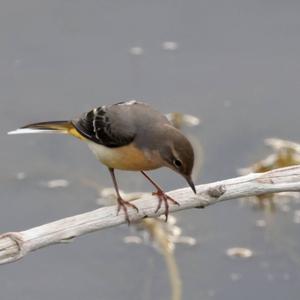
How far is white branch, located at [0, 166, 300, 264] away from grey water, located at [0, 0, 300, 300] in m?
1.74

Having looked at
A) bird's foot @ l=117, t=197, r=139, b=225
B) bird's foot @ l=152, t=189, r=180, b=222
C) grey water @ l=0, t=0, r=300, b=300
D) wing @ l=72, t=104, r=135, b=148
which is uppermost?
wing @ l=72, t=104, r=135, b=148

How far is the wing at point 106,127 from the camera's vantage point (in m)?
6.90

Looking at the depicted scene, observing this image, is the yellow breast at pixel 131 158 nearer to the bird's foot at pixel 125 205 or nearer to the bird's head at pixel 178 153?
the bird's head at pixel 178 153

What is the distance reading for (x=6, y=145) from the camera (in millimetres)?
9008

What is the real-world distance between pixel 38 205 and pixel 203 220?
3.91 feet

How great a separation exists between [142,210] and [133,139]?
523mm

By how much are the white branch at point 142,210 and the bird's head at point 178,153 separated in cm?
17

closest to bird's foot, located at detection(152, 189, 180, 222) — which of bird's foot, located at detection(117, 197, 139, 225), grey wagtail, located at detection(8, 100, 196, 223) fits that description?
grey wagtail, located at detection(8, 100, 196, 223)

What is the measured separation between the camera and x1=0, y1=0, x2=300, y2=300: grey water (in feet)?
27.0

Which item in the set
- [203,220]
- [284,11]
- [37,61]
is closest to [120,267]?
[203,220]

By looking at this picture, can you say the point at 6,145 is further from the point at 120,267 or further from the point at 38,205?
the point at 120,267

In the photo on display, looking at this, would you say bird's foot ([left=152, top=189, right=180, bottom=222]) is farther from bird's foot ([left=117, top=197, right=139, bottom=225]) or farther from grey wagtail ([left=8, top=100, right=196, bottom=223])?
bird's foot ([left=117, top=197, right=139, bottom=225])

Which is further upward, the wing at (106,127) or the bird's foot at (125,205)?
the wing at (106,127)

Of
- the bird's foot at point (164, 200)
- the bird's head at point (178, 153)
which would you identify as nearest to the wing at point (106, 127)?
the bird's head at point (178, 153)
